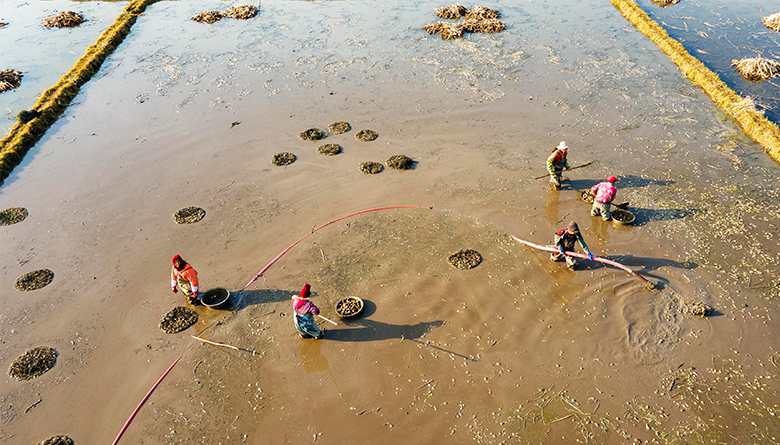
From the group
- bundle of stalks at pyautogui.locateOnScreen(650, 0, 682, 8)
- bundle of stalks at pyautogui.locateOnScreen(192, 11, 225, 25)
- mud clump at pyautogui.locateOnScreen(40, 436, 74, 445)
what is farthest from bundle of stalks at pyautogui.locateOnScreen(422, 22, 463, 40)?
mud clump at pyautogui.locateOnScreen(40, 436, 74, 445)

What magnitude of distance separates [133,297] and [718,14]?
26315 mm

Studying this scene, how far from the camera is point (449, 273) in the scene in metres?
8.80

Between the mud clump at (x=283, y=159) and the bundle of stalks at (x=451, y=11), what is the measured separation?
1230cm

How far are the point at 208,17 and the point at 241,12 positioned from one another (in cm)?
157

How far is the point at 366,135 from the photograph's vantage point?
42.8ft

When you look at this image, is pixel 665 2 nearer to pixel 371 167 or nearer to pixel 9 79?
pixel 371 167

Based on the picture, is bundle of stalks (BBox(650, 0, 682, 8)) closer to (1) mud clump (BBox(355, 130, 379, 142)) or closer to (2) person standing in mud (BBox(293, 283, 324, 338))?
(1) mud clump (BBox(355, 130, 379, 142))

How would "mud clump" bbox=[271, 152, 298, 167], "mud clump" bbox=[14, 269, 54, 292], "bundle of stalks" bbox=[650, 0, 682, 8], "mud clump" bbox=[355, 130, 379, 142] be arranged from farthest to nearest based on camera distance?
"bundle of stalks" bbox=[650, 0, 682, 8] → "mud clump" bbox=[355, 130, 379, 142] → "mud clump" bbox=[271, 152, 298, 167] → "mud clump" bbox=[14, 269, 54, 292]

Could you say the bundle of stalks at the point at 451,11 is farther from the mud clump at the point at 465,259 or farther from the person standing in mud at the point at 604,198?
the mud clump at the point at 465,259

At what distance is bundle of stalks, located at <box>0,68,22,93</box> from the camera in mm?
16188

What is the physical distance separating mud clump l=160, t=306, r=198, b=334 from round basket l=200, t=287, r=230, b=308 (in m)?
0.30

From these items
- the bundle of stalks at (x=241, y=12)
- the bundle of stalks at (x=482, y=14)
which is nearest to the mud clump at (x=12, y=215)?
the bundle of stalks at (x=241, y=12)

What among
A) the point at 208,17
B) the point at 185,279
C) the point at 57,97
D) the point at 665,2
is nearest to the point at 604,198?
the point at 185,279

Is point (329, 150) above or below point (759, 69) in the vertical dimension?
below
